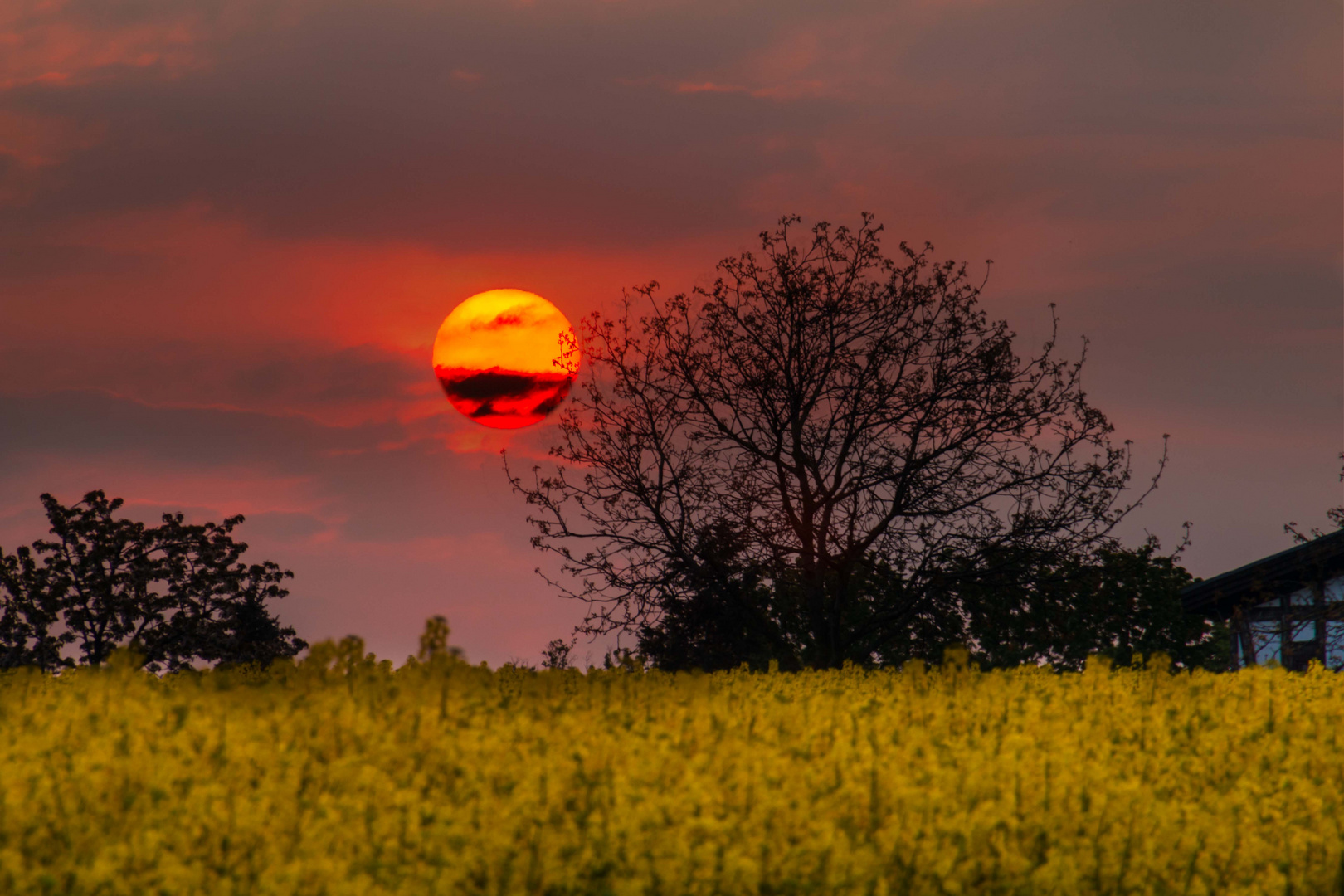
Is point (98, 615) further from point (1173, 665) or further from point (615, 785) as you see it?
point (1173, 665)

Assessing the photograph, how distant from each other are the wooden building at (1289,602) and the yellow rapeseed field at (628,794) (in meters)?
17.1

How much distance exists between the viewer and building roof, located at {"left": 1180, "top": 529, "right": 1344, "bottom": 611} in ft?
79.5

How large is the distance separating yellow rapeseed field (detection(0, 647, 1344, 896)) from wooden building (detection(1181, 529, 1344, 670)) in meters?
17.1

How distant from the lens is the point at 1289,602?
2544cm

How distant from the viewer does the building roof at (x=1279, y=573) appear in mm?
24234

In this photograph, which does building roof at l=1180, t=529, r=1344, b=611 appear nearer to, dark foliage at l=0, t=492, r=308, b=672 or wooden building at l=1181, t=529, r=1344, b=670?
wooden building at l=1181, t=529, r=1344, b=670

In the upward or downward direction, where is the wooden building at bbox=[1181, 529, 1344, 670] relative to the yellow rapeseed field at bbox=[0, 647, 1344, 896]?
upward

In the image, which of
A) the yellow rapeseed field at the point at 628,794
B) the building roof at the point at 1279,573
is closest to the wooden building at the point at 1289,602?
the building roof at the point at 1279,573

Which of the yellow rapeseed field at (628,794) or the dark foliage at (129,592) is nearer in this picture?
the yellow rapeseed field at (628,794)

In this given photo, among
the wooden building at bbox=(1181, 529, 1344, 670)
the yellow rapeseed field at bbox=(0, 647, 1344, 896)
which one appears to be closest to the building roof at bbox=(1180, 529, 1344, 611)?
the wooden building at bbox=(1181, 529, 1344, 670)

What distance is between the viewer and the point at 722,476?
19188mm

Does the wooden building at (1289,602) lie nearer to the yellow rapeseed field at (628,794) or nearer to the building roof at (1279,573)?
the building roof at (1279,573)

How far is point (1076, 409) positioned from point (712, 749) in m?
13.3

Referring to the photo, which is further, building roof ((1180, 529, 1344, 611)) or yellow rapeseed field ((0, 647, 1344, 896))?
building roof ((1180, 529, 1344, 611))
